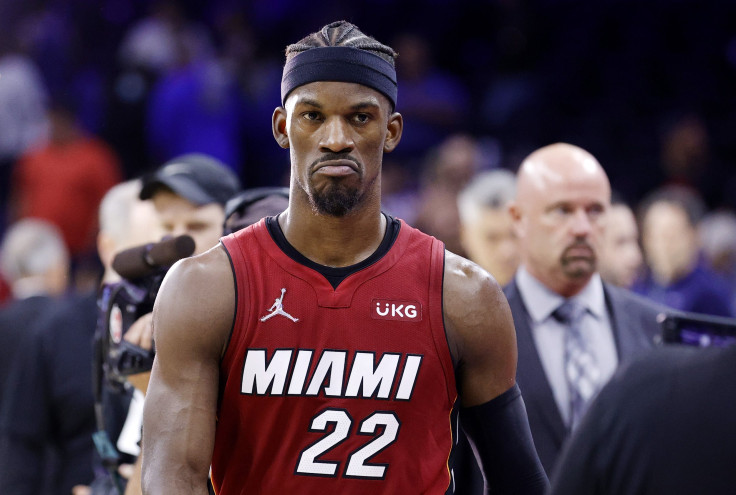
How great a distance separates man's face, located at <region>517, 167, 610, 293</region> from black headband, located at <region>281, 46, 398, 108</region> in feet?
6.04

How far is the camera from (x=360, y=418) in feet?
10.4

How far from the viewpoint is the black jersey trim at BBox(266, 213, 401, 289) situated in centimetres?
328

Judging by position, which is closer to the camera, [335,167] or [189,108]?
[335,167]

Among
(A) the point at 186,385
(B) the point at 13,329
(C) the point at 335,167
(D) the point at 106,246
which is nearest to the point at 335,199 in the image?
(C) the point at 335,167

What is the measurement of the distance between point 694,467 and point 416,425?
41.8 inches

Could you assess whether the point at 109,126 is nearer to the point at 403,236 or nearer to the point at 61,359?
the point at 61,359

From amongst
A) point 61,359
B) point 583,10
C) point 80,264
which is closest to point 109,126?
point 80,264

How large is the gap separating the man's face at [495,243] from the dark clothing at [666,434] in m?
4.01

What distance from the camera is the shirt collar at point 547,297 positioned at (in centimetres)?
484

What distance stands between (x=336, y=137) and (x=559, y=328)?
1954 mm

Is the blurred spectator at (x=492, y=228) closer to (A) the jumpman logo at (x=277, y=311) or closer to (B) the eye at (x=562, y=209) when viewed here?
(B) the eye at (x=562, y=209)

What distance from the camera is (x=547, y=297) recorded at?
4.88 metres

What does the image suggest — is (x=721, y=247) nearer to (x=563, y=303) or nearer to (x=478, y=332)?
(x=563, y=303)

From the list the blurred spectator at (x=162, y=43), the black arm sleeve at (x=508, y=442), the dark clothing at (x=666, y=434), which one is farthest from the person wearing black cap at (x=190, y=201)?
the blurred spectator at (x=162, y=43)
